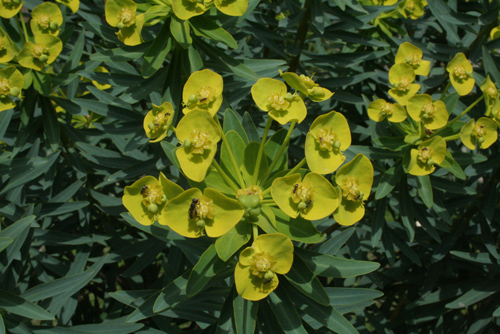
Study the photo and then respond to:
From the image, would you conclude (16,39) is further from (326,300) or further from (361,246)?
(361,246)

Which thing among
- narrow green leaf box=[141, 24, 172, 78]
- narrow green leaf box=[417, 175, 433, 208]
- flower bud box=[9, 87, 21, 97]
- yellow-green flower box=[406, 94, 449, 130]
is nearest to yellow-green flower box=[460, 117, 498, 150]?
yellow-green flower box=[406, 94, 449, 130]

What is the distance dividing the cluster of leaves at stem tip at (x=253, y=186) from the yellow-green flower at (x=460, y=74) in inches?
44.4

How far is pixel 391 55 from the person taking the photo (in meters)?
3.56

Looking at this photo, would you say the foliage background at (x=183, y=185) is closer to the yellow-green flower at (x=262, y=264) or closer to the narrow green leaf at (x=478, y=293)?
the narrow green leaf at (x=478, y=293)

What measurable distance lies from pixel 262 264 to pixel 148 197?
0.58 m

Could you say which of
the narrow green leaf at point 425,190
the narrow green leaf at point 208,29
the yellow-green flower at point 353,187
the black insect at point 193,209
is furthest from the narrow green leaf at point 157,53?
the narrow green leaf at point 425,190

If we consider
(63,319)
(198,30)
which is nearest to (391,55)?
(198,30)

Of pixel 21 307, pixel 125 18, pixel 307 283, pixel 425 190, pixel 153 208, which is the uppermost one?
pixel 125 18

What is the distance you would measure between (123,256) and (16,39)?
1.62 meters

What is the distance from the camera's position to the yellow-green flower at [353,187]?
1.91 meters

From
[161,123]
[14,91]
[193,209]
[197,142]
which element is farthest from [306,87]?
[14,91]

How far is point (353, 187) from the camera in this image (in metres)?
1.91

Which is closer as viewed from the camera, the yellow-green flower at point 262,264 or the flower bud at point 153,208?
the yellow-green flower at point 262,264

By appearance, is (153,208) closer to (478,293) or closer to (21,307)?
(21,307)
